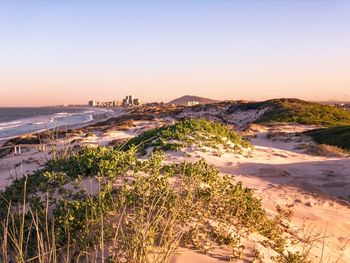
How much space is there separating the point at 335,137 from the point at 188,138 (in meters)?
11.8

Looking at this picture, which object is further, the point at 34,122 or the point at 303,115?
the point at 34,122

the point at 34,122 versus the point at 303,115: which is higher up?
the point at 303,115

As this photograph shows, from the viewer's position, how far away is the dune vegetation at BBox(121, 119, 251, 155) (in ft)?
38.8

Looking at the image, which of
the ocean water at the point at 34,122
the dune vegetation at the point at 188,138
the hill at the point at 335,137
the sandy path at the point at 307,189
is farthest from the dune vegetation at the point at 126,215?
the hill at the point at 335,137

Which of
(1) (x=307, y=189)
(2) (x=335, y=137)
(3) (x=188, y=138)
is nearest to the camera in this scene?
(1) (x=307, y=189)

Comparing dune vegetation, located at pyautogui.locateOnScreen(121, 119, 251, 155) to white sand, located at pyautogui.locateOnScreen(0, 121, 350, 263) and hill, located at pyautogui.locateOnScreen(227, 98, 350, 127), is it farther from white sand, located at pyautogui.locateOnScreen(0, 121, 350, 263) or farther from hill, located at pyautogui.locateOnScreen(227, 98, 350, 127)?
hill, located at pyautogui.locateOnScreen(227, 98, 350, 127)

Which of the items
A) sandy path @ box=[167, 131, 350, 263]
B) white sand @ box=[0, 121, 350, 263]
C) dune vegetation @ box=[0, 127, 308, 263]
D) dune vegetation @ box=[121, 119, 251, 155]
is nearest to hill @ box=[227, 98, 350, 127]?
dune vegetation @ box=[121, 119, 251, 155]

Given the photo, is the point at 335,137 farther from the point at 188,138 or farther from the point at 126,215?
the point at 126,215

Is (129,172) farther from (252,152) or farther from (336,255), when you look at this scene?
(252,152)

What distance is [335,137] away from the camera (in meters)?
21.5

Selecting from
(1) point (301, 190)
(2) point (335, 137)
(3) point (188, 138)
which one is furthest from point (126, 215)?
(2) point (335, 137)

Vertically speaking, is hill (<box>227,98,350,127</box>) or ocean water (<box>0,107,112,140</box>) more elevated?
hill (<box>227,98,350,127</box>)

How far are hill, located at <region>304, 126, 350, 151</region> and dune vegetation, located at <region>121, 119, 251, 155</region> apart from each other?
298 inches

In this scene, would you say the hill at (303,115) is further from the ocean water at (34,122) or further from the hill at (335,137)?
the ocean water at (34,122)
